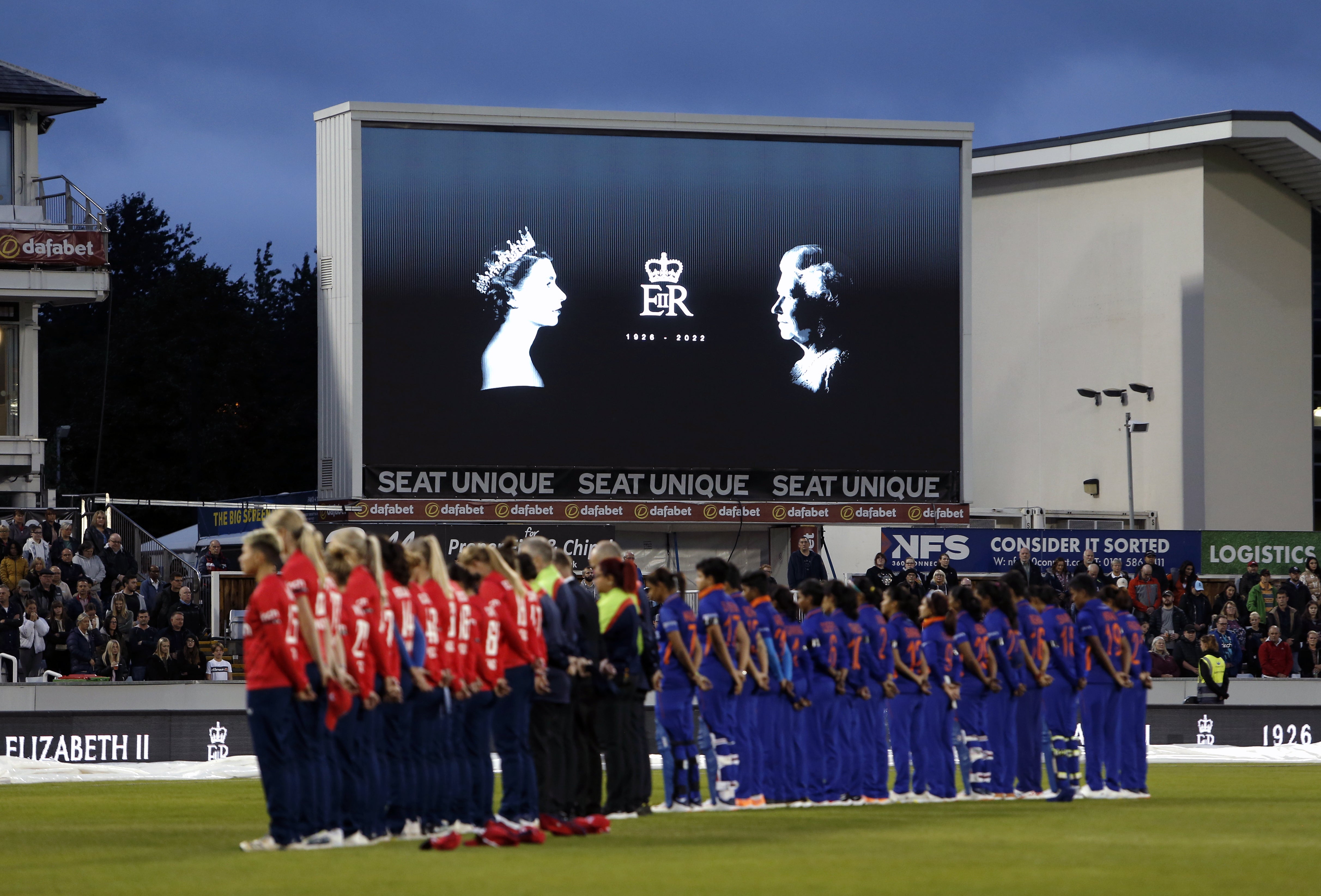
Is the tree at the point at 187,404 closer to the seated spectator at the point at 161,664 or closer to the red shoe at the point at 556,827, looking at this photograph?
the seated spectator at the point at 161,664

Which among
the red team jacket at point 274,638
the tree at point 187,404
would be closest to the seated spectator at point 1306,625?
the red team jacket at point 274,638

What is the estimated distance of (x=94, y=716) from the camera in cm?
2192

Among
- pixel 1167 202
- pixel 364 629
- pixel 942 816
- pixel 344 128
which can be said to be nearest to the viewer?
pixel 364 629

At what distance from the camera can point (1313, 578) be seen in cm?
3153

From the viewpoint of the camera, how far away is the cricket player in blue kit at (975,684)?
16.3 meters

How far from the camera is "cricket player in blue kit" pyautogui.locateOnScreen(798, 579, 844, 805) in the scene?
52.4 feet

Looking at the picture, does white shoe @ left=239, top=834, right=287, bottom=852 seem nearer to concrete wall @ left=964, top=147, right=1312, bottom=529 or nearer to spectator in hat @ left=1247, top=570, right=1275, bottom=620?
spectator in hat @ left=1247, top=570, right=1275, bottom=620

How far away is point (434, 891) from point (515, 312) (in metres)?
23.4

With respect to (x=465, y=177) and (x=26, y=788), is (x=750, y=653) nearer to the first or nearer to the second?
(x=26, y=788)

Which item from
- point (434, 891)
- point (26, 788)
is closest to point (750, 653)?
point (434, 891)

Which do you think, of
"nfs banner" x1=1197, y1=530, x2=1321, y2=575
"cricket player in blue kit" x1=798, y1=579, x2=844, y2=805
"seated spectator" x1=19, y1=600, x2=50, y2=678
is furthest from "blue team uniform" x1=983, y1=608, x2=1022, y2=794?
"nfs banner" x1=1197, y1=530, x2=1321, y2=575

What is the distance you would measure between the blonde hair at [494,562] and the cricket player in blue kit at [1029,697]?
5542 mm

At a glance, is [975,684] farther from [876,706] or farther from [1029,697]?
[876,706]

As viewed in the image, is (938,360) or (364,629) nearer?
(364,629)
